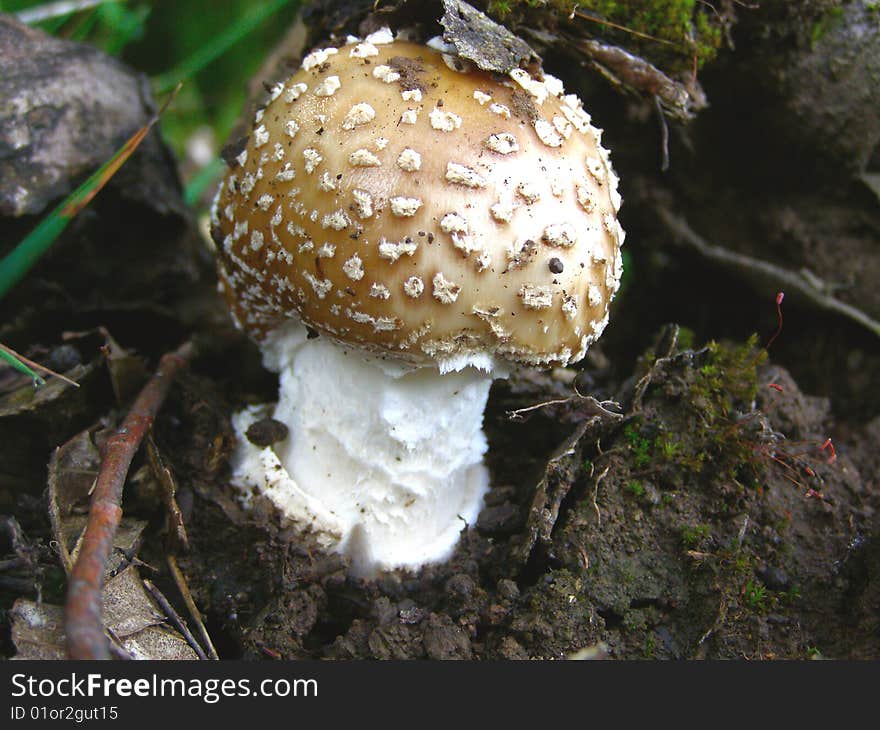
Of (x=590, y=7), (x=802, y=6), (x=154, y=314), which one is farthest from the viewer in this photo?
(x=154, y=314)

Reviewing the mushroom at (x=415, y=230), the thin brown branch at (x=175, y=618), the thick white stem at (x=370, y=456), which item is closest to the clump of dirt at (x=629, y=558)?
the thick white stem at (x=370, y=456)

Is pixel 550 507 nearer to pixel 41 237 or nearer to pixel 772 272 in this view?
pixel 772 272

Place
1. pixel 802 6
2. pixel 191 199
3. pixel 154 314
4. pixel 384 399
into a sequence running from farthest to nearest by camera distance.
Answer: pixel 191 199, pixel 154 314, pixel 802 6, pixel 384 399

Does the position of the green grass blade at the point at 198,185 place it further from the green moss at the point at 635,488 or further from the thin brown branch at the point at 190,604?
the green moss at the point at 635,488

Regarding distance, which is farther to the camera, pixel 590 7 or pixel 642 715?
pixel 590 7

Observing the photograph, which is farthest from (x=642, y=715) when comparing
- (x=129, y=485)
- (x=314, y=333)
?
(x=129, y=485)

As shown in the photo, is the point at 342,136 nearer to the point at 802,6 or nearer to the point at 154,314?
the point at 154,314

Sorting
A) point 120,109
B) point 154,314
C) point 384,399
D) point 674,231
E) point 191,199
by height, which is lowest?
point 154,314
